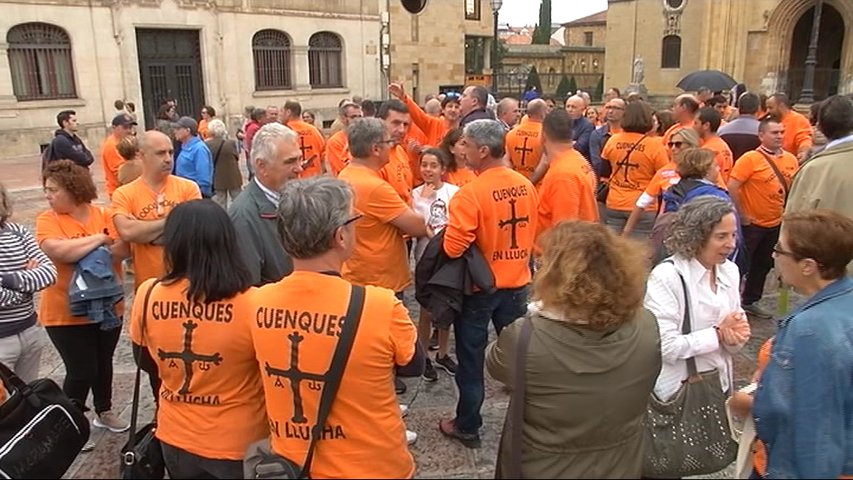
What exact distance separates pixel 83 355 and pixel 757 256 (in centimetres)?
566

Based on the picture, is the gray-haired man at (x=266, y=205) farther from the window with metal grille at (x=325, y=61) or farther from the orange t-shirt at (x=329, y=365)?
the window with metal grille at (x=325, y=61)

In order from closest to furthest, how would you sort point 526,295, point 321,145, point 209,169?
point 526,295, point 209,169, point 321,145

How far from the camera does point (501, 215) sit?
3.83 m

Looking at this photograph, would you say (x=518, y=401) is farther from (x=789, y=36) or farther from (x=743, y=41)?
(x=789, y=36)

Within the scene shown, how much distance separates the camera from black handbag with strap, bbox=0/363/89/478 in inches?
112

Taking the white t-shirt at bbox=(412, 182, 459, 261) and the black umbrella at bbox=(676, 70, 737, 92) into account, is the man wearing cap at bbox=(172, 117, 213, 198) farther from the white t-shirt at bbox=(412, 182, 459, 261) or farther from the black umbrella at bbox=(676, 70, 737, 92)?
the black umbrella at bbox=(676, 70, 737, 92)

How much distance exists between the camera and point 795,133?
7969mm

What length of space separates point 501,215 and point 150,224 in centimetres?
210

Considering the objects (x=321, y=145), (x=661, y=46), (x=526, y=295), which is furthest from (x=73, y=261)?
(x=661, y=46)

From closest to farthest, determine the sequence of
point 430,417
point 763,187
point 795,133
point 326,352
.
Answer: point 326,352
point 430,417
point 763,187
point 795,133

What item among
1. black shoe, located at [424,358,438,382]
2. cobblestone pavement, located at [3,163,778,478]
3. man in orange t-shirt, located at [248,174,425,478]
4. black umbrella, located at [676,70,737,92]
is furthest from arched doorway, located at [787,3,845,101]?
man in orange t-shirt, located at [248,174,425,478]

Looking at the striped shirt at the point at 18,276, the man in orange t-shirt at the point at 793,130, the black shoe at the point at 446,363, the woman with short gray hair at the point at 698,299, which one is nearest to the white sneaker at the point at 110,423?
the striped shirt at the point at 18,276

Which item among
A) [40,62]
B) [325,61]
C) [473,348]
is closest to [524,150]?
[473,348]

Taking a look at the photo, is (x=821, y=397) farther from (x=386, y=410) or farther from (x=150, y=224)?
(x=150, y=224)
